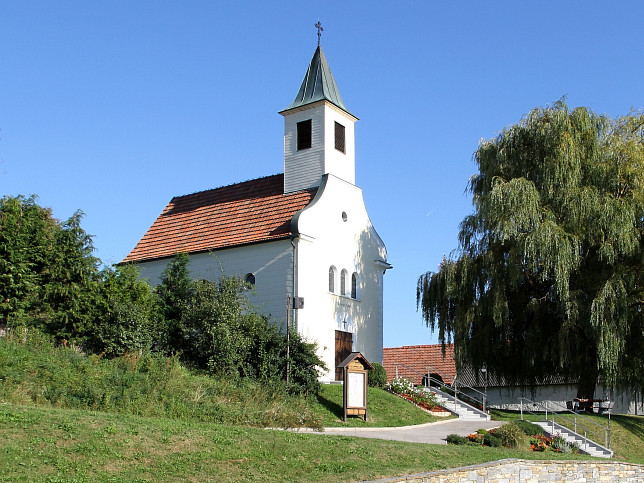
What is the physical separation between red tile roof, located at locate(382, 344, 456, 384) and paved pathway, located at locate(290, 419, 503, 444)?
48.7ft

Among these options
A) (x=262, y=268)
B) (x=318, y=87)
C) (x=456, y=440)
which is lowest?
(x=456, y=440)

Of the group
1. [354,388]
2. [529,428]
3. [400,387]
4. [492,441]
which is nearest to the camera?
[492,441]

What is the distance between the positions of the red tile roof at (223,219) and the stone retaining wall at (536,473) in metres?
15.3

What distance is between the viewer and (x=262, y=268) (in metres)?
31.0

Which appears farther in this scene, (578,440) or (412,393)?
(412,393)

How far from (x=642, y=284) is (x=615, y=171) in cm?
425

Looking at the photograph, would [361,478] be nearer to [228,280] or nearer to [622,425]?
[228,280]

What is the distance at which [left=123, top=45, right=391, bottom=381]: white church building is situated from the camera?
100 ft

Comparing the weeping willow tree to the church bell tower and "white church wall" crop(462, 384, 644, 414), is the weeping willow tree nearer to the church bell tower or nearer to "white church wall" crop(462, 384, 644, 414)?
the church bell tower

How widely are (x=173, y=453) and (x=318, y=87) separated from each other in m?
24.0

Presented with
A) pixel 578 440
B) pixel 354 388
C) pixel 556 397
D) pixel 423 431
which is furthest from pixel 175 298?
pixel 556 397

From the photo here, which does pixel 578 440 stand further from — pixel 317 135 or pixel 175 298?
pixel 317 135

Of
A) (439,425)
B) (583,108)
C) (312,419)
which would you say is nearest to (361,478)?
(312,419)

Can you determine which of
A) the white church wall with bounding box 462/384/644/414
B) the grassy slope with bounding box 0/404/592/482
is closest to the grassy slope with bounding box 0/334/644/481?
the grassy slope with bounding box 0/404/592/482
